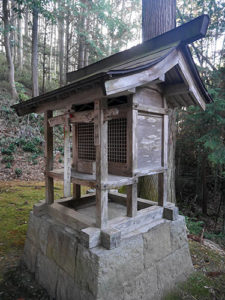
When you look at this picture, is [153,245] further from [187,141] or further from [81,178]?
[187,141]

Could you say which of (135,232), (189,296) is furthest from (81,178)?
(189,296)

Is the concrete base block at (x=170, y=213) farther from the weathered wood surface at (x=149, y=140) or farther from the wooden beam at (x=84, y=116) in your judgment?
the wooden beam at (x=84, y=116)

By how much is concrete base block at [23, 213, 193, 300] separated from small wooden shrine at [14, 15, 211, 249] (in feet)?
0.38

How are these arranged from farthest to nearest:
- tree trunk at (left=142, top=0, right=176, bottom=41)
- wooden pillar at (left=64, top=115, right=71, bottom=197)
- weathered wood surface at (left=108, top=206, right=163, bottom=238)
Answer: tree trunk at (left=142, top=0, right=176, bottom=41)
wooden pillar at (left=64, top=115, right=71, bottom=197)
weathered wood surface at (left=108, top=206, right=163, bottom=238)

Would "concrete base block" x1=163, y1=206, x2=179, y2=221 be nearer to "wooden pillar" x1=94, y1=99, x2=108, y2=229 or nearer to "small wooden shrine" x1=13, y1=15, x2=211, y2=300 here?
"small wooden shrine" x1=13, y1=15, x2=211, y2=300

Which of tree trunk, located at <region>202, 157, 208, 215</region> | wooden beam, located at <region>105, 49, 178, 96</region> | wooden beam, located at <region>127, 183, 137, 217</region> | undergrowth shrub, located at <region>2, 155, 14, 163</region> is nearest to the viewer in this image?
wooden beam, located at <region>105, 49, 178, 96</region>

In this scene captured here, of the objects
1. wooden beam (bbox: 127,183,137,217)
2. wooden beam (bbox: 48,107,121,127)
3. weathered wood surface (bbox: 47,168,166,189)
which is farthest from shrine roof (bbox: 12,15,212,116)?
wooden beam (bbox: 127,183,137,217)

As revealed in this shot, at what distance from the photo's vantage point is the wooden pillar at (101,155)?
7.04 ft

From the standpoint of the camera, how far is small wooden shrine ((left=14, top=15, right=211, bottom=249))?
6.89ft

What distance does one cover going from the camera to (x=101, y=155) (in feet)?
7.09

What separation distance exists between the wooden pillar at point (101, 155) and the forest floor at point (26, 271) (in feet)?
4.80

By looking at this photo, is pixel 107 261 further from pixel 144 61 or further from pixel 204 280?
pixel 144 61

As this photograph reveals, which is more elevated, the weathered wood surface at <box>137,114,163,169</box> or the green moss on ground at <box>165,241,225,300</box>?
the weathered wood surface at <box>137,114,163,169</box>

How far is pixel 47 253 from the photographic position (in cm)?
277
